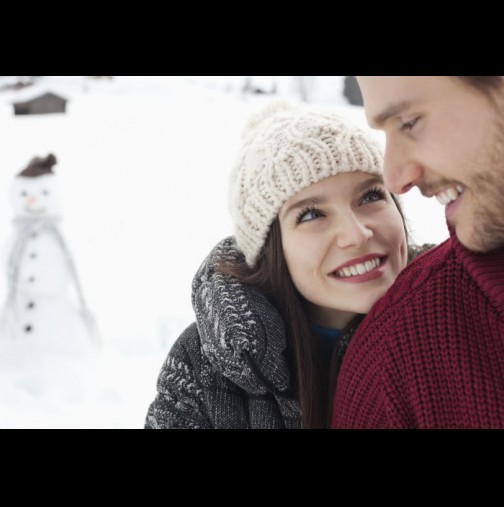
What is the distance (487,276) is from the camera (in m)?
0.95

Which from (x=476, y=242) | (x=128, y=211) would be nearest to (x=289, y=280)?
(x=476, y=242)

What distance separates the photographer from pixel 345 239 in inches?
46.9

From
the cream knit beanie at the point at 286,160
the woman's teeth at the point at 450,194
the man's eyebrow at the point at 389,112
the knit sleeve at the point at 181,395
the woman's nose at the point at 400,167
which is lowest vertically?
the knit sleeve at the point at 181,395

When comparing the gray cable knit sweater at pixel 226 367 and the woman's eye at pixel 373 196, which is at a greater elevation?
the woman's eye at pixel 373 196

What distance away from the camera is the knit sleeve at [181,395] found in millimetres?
1371

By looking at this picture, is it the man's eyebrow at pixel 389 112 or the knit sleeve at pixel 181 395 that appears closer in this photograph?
the man's eyebrow at pixel 389 112

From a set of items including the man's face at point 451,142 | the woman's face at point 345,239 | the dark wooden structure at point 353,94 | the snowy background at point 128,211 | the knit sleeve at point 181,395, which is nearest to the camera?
the man's face at point 451,142

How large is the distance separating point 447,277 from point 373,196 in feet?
1.06

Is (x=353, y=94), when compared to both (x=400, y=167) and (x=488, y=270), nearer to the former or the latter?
(x=400, y=167)

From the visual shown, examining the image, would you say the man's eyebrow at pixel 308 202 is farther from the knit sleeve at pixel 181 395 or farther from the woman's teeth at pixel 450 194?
the knit sleeve at pixel 181 395

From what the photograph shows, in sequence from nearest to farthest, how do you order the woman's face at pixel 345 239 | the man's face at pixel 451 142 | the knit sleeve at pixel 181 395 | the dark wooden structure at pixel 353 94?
1. the man's face at pixel 451 142
2. the woman's face at pixel 345 239
3. the knit sleeve at pixel 181 395
4. the dark wooden structure at pixel 353 94

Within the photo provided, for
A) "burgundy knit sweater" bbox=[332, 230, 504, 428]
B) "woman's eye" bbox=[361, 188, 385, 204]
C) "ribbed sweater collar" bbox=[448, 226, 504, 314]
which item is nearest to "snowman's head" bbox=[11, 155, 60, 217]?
"woman's eye" bbox=[361, 188, 385, 204]

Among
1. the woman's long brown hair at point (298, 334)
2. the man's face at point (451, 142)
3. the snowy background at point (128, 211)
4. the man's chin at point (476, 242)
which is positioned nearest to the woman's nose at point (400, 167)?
the man's face at point (451, 142)
